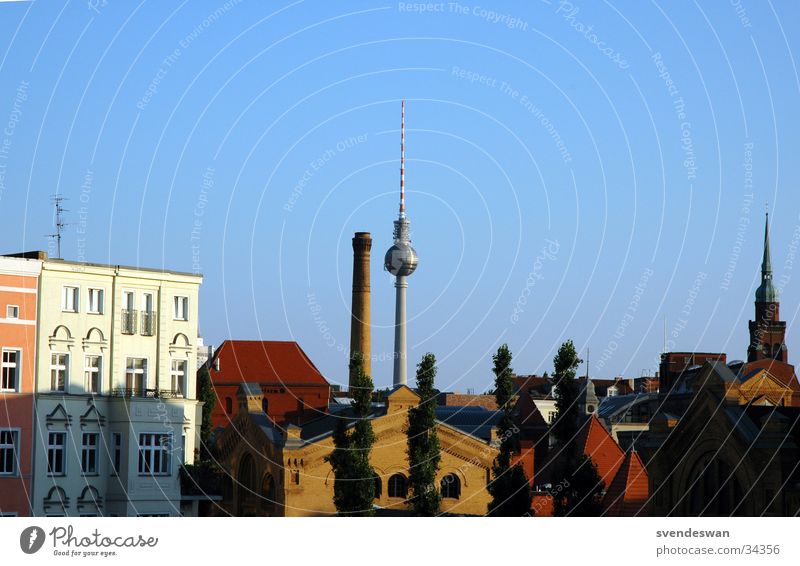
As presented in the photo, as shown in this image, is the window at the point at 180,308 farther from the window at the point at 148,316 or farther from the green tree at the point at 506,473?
the green tree at the point at 506,473

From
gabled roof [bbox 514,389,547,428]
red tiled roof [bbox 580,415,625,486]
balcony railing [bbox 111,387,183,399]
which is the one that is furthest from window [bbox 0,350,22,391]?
gabled roof [bbox 514,389,547,428]

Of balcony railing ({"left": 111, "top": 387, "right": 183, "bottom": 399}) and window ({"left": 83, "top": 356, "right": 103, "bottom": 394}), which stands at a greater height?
window ({"left": 83, "top": 356, "right": 103, "bottom": 394})

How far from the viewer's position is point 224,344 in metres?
134

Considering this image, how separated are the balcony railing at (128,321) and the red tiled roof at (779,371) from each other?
186 feet

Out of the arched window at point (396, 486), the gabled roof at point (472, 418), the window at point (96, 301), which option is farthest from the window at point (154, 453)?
the gabled roof at point (472, 418)

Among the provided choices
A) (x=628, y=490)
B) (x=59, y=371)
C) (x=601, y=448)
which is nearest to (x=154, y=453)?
(x=59, y=371)

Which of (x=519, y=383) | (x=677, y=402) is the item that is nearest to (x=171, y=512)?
(x=677, y=402)

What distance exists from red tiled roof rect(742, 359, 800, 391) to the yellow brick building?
77.2 feet

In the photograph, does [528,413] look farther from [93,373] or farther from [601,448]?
[93,373]

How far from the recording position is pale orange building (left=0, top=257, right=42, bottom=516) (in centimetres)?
5556

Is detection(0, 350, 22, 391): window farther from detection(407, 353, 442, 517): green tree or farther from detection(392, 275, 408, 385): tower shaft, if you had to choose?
detection(392, 275, 408, 385): tower shaft

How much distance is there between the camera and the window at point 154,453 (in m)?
61.3

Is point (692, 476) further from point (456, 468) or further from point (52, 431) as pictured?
point (456, 468)
